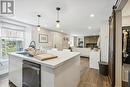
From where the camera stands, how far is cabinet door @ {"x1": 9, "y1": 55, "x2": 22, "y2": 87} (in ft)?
8.68

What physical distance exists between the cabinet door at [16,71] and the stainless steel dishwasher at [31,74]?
1.01 ft

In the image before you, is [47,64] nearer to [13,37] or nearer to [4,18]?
[4,18]

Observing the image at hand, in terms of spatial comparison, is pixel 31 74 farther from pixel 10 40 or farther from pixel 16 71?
pixel 10 40

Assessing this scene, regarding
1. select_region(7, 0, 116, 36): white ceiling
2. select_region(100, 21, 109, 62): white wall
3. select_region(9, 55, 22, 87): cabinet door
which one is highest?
select_region(7, 0, 116, 36): white ceiling

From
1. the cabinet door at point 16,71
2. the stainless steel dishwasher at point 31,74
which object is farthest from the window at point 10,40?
the stainless steel dishwasher at point 31,74

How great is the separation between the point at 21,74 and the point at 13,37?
2.83 metres

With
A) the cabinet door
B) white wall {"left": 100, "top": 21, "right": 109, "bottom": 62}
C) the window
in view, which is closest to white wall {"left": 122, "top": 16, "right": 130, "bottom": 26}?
white wall {"left": 100, "top": 21, "right": 109, "bottom": 62}

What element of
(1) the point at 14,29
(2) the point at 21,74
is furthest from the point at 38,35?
(2) the point at 21,74

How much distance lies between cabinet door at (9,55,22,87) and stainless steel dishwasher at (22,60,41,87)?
1.01ft

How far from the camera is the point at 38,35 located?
6172 mm

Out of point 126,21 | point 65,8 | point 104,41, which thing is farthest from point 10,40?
point 126,21

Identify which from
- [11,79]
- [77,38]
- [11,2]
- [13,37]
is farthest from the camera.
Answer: [77,38]

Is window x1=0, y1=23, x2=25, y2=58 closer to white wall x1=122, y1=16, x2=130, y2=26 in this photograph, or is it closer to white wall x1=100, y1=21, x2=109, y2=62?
white wall x1=100, y1=21, x2=109, y2=62

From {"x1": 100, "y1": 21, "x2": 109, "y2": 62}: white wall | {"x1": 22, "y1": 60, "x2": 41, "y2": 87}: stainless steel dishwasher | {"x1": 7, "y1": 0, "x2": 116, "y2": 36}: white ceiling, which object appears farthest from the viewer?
{"x1": 100, "y1": 21, "x2": 109, "y2": 62}: white wall
